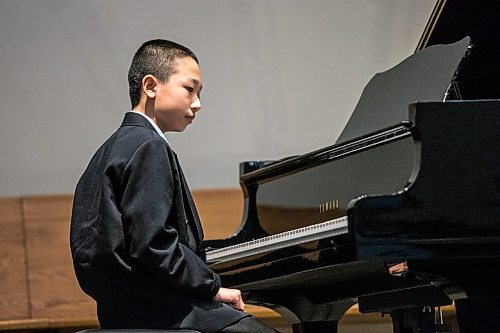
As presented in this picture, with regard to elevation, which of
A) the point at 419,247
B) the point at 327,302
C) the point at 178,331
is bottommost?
the point at 327,302

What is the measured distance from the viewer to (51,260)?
195 inches

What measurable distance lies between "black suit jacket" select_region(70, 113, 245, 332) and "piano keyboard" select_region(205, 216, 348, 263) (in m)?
0.27

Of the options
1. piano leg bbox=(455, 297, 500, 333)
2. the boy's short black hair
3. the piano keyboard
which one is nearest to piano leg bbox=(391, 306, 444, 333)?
piano leg bbox=(455, 297, 500, 333)

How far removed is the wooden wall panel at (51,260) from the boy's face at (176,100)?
2279 mm

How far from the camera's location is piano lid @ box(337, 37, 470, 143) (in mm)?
2920

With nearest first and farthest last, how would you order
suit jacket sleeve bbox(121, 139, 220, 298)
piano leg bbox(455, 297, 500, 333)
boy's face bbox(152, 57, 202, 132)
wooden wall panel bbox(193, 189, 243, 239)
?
suit jacket sleeve bbox(121, 139, 220, 298) → boy's face bbox(152, 57, 202, 132) → piano leg bbox(455, 297, 500, 333) → wooden wall panel bbox(193, 189, 243, 239)

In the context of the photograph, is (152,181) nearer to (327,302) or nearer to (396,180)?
(396,180)

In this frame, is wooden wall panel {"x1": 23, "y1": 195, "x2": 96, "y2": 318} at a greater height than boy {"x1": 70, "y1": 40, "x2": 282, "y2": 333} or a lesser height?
lesser

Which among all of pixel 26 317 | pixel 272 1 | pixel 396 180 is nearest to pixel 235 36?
pixel 272 1

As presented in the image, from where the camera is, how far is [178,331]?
250 cm

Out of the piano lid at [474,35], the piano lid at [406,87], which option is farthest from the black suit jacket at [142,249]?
the piano lid at [474,35]

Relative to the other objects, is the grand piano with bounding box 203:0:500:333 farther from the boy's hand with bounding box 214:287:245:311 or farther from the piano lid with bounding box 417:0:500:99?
the boy's hand with bounding box 214:287:245:311

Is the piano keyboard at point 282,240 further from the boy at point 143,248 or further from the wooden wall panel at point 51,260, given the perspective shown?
the wooden wall panel at point 51,260

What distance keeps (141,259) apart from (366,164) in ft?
2.47
